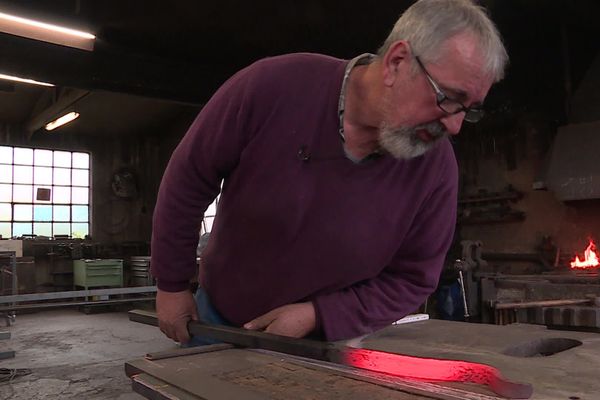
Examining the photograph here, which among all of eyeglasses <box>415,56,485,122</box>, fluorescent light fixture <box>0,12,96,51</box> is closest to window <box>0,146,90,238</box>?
fluorescent light fixture <box>0,12,96,51</box>

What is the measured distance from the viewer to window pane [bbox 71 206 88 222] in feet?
33.0

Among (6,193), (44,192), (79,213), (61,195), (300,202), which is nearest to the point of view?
(300,202)

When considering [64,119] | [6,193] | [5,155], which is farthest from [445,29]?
[5,155]

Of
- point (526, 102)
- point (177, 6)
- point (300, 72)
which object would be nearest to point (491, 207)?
point (526, 102)

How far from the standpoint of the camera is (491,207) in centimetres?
640

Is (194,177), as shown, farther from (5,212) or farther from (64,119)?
(5,212)

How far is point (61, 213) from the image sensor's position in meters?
9.90

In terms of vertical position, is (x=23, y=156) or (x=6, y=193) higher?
(x=23, y=156)

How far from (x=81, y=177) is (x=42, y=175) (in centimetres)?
70

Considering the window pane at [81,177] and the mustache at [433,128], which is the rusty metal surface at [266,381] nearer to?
the mustache at [433,128]

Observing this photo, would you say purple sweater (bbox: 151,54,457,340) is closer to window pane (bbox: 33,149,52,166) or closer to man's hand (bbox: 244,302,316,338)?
man's hand (bbox: 244,302,316,338)

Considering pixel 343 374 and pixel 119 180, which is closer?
pixel 343 374

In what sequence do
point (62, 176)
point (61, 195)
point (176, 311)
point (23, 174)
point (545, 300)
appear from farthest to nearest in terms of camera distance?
point (62, 176), point (61, 195), point (23, 174), point (545, 300), point (176, 311)

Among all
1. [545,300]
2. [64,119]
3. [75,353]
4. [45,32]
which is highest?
[64,119]
